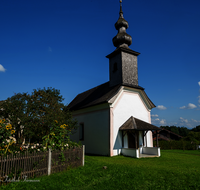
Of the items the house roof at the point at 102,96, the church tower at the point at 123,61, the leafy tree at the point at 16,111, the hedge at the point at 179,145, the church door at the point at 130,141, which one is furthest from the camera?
the hedge at the point at 179,145

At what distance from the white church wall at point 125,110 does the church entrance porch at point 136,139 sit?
1.46 feet

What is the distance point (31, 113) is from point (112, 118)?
25.5 feet

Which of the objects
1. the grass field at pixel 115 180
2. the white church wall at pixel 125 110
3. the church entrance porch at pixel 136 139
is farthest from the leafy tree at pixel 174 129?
the grass field at pixel 115 180

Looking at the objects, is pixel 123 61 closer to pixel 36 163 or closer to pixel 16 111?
pixel 16 111

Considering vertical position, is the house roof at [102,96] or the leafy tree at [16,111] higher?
the house roof at [102,96]

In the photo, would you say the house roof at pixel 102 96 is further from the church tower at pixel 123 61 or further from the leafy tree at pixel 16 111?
the leafy tree at pixel 16 111

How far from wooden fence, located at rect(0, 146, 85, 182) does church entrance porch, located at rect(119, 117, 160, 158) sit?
7006mm

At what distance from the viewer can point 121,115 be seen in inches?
662

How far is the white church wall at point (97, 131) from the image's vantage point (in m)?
15.9

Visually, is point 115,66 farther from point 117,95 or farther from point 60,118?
point 60,118

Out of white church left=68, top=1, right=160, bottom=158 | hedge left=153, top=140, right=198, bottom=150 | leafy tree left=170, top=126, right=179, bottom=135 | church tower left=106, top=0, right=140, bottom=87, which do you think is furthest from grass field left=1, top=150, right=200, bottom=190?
leafy tree left=170, top=126, right=179, bottom=135

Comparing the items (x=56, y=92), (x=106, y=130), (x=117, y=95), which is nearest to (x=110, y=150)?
(x=106, y=130)

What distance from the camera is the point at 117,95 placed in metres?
16.8

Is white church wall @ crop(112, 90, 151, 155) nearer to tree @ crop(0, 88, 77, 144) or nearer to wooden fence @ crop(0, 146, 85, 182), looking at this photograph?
tree @ crop(0, 88, 77, 144)
